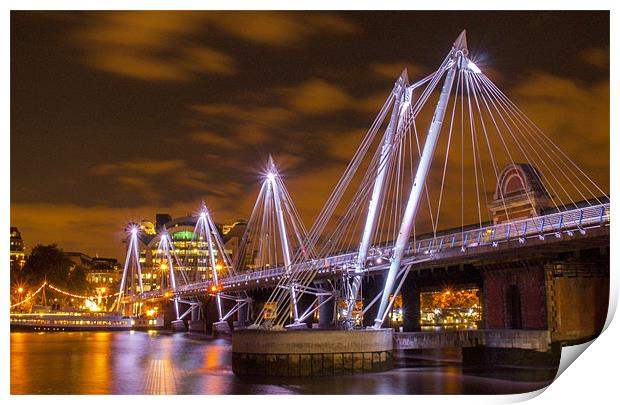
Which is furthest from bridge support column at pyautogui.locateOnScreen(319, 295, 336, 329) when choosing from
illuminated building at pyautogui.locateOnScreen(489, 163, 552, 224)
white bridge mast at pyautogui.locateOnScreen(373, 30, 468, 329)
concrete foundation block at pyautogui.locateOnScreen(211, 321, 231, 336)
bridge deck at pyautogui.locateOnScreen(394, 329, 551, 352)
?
concrete foundation block at pyautogui.locateOnScreen(211, 321, 231, 336)

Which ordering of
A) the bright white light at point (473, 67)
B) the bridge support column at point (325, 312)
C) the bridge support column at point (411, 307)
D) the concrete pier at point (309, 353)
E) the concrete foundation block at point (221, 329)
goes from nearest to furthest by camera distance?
the concrete pier at point (309, 353) < the bright white light at point (473, 67) < the bridge support column at point (411, 307) < the bridge support column at point (325, 312) < the concrete foundation block at point (221, 329)

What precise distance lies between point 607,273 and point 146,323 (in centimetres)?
11058

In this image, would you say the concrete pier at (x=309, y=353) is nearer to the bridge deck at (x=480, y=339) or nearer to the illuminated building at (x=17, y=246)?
the bridge deck at (x=480, y=339)

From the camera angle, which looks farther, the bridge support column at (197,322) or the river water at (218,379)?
the bridge support column at (197,322)

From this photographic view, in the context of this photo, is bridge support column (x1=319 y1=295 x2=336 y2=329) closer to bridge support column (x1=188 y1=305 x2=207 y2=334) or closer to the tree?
bridge support column (x1=188 y1=305 x2=207 y2=334)

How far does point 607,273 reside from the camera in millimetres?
42156

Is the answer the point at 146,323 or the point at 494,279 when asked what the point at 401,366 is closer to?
the point at 494,279

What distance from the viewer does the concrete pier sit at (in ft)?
135

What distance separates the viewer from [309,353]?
41.3 metres

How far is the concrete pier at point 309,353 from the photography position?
135ft

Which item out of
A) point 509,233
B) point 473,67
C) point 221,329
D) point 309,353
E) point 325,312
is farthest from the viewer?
point 221,329

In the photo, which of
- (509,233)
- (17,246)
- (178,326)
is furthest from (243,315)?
(17,246)

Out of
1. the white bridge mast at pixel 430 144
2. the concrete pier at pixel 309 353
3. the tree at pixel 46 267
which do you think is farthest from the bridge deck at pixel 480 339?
the tree at pixel 46 267

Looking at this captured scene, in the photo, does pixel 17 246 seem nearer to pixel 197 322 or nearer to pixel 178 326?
pixel 178 326
